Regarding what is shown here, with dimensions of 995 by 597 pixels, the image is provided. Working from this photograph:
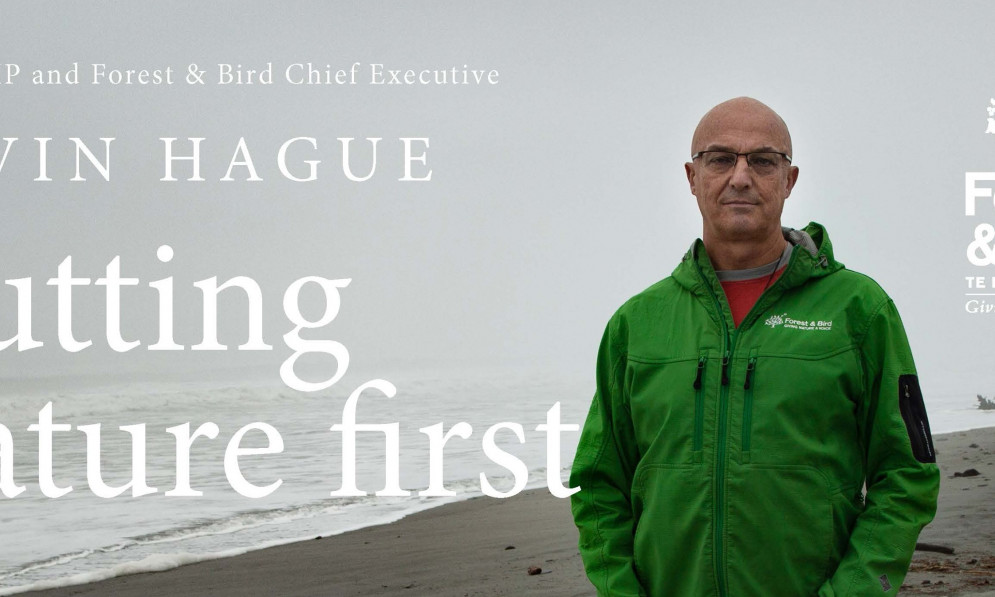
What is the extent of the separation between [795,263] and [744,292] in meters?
0.13

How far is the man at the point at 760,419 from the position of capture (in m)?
1.93

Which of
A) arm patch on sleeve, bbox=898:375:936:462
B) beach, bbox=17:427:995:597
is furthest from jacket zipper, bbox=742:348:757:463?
beach, bbox=17:427:995:597

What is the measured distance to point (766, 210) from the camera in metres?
2.09

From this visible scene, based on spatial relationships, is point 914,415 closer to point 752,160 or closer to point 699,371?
point 699,371

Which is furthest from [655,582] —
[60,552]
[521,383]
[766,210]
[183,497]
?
[521,383]

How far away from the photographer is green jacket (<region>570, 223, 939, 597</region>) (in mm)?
1931

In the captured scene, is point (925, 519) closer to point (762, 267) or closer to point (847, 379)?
point (847, 379)

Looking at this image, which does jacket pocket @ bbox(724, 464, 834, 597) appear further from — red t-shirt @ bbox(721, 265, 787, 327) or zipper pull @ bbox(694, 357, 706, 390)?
red t-shirt @ bbox(721, 265, 787, 327)

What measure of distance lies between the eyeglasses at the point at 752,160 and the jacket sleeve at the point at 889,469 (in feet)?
1.20

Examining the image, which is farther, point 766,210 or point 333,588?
point 333,588

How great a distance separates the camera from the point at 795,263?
205cm

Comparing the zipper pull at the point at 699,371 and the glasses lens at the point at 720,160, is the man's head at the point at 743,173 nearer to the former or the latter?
the glasses lens at the point at 720,160

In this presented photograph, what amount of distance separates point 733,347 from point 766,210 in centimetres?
30

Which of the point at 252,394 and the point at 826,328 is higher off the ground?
the point at 826,328
